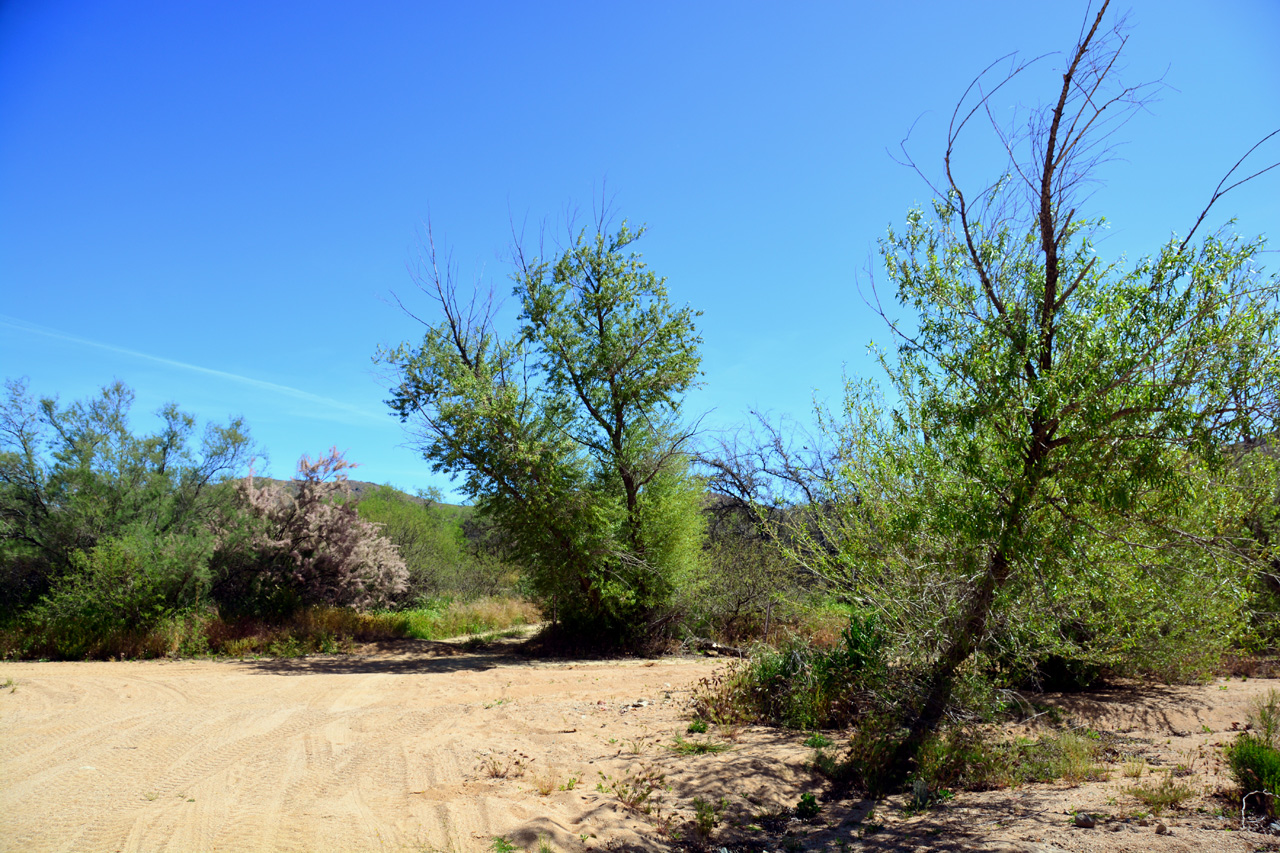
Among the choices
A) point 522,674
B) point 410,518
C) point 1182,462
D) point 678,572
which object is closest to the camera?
point 1182,462

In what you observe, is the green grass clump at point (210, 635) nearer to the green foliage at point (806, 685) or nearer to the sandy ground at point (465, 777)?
the sandy ground at point (465, 777)

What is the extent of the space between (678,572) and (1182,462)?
39.6 feet

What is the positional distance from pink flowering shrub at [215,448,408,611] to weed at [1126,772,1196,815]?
1578cm

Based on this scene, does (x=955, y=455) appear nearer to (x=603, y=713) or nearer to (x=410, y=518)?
(x=603, y=713)

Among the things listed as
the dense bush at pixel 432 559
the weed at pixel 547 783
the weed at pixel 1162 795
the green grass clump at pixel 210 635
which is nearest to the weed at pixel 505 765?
the weed at pixel 547 783

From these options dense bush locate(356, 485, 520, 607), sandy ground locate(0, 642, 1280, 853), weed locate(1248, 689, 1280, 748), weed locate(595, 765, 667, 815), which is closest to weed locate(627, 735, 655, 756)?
sandy ground locate(0, 642, 1280, 853)

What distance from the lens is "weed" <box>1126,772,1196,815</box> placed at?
525 cm

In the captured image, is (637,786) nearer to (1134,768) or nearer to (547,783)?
(547,783)

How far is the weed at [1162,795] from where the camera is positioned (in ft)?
17.2

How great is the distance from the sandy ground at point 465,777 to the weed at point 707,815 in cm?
8

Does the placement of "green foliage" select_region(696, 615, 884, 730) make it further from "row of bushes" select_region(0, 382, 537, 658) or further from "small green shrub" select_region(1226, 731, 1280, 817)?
"row of bushes" select_region(0, 382, 537, 658)

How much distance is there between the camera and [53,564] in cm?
1309

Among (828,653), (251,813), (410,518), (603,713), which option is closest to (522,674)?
(603,713)

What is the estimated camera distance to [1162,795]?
5.34m
